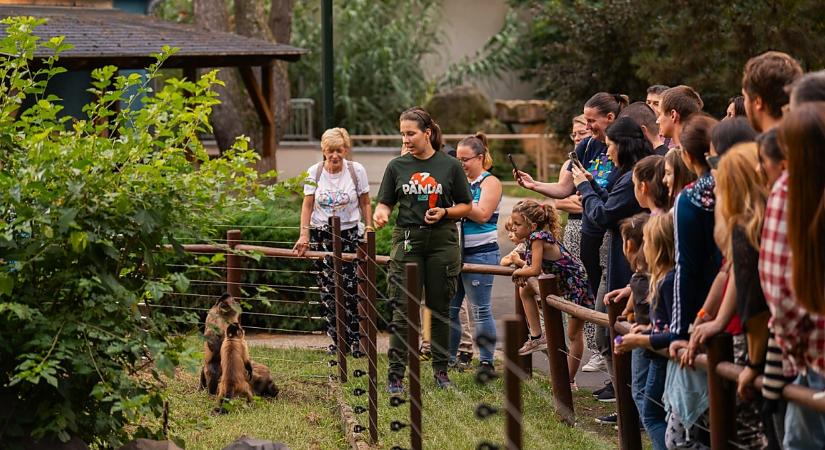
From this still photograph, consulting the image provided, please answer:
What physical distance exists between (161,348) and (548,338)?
279 centimetres

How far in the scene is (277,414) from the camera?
9.12 m

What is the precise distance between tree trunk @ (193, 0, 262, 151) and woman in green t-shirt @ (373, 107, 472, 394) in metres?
14.8

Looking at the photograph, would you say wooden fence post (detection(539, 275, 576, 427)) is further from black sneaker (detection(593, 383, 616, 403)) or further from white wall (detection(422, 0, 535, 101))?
white wall (detection(422, 0, 535, 101))

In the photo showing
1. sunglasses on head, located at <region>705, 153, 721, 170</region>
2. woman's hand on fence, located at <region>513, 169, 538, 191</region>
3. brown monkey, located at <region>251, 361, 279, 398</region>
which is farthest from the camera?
brown monkey, located at <region>251, 361, 279, 398</region>

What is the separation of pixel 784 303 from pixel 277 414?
5.43 m

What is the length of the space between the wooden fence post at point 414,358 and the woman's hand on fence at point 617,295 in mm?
985

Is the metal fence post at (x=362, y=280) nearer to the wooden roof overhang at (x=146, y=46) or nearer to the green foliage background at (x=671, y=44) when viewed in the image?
the wooden roof overhang at (x=146, y=46)

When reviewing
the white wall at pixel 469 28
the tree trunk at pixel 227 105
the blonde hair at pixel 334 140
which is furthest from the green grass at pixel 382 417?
the white wall at pixel 469 28

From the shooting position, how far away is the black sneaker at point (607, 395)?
28.3 ft

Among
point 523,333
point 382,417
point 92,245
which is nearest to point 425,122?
point 523,333

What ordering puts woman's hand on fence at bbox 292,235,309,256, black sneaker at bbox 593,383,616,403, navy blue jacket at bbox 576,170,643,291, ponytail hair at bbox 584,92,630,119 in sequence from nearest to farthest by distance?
navy blue jacket at bbox 576,170,643,291 → ponytail hair at bbox 584,92,630,119 → black sneaker at bbox 593,383,616,403 → woman's hand on fence at bbox 292,235,309,256

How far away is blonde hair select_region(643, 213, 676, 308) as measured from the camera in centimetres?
564

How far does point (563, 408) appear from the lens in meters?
8.08

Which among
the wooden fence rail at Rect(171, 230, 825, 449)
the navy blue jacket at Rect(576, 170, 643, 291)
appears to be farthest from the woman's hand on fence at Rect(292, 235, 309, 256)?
the navy blue jacket at Rect(576, 170, 643, 291)
